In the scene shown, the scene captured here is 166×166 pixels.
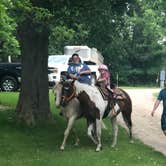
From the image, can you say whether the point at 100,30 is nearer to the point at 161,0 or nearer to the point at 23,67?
the point at 23,67

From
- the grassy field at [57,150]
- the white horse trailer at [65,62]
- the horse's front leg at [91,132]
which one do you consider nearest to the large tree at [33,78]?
the grassy field at [57,150]

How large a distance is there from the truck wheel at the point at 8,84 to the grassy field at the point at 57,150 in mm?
13142

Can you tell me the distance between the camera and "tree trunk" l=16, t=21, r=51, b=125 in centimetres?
1728

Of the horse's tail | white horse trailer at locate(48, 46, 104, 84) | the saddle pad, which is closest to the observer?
the saddle pad

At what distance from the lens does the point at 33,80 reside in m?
17.4

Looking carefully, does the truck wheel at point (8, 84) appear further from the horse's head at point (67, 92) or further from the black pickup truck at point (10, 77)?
the horse's head at point (67, 92)

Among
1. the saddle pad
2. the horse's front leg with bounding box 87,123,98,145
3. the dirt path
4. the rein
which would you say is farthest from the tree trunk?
the rein

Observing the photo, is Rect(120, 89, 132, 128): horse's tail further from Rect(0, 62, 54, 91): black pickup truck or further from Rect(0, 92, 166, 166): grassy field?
Rect(0, 62, 54, 91): black pickup truck

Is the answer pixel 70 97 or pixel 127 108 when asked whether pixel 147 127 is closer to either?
pixel 127 108

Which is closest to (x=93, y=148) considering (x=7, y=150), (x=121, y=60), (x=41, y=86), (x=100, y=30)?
(x=7, y=150)

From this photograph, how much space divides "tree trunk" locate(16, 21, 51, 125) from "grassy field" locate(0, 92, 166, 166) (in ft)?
1.38

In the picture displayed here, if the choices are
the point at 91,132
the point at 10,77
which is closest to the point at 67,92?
the point at 91,132

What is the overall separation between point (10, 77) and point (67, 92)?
58.4ft

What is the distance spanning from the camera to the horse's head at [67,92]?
1369 cm
